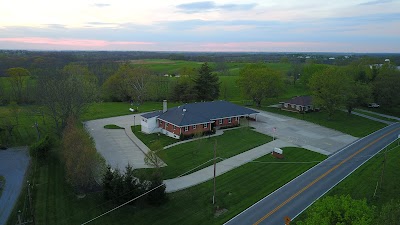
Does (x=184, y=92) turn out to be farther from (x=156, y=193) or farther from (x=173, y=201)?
(x=156, y=193)

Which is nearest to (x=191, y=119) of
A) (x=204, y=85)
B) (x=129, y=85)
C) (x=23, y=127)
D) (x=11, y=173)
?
(x=11, y=173)

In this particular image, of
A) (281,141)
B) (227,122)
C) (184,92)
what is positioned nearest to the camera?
(281,141)

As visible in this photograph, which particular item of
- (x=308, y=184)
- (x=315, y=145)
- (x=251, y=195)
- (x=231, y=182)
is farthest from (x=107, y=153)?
(x=315, y=145)

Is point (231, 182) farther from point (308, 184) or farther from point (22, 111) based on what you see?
point (22, 111)

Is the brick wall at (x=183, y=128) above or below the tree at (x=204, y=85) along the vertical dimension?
below

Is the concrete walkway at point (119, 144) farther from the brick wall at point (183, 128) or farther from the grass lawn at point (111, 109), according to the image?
the brick wall at point (183, 128)

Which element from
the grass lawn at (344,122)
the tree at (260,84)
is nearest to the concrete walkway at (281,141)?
the grass lawn at (344,122)
